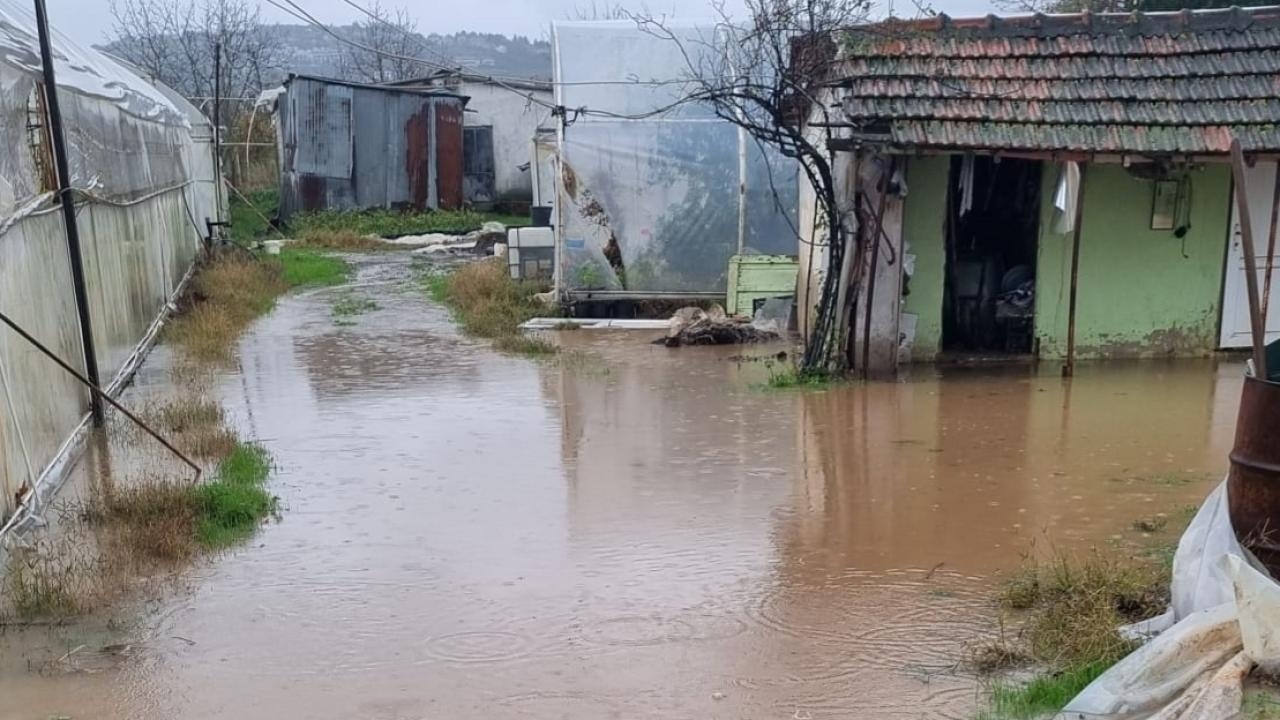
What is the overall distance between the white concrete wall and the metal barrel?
27423 mm

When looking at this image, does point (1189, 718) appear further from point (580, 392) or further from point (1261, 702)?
point (580, 392)

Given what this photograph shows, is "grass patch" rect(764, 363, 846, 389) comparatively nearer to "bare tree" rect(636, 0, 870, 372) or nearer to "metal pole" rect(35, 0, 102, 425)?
"bare tree" rect(636, 0, 870, 372)

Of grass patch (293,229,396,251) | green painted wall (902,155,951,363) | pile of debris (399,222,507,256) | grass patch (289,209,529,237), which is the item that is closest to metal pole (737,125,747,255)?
green painted wall (902,155,951,363)

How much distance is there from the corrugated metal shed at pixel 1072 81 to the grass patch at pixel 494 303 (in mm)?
4913

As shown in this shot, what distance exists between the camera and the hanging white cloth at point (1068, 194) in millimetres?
10898

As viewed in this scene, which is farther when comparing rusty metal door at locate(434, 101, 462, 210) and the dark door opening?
the dark door opening

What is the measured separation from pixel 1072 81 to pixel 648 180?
6.11m

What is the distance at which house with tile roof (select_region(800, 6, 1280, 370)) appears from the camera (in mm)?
10703

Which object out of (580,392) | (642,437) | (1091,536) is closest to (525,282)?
(580,392)

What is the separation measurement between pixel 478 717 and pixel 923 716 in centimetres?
174

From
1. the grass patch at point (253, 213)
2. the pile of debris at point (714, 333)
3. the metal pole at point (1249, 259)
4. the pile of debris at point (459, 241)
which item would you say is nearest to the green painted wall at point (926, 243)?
the pile of debris at point (714, 333)

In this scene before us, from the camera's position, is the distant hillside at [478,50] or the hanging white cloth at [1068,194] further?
the distant hillside at [478,50]

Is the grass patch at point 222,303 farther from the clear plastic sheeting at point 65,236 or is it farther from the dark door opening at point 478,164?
the dark door opening at point 478,164

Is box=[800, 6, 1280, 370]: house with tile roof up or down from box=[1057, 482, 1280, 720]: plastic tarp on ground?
up
